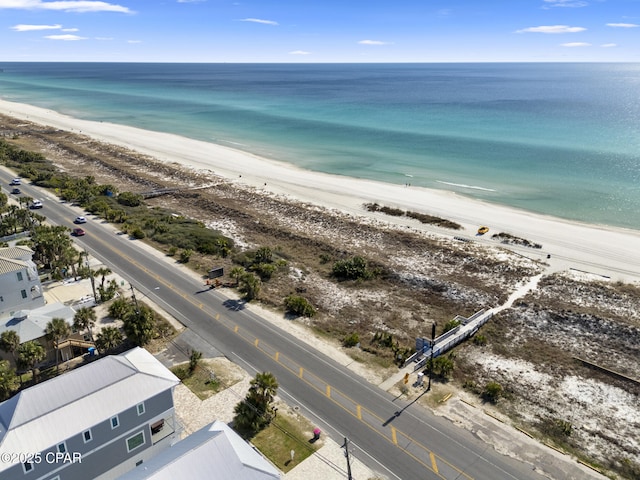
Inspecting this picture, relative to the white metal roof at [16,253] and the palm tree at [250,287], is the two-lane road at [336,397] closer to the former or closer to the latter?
the palm tree at [250,287]

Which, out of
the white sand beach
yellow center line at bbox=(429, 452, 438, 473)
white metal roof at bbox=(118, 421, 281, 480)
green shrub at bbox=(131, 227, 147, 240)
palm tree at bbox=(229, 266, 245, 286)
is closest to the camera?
white metal roof at bbox=(118, 421, 281, 480)

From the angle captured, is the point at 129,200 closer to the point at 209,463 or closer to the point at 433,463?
the point at 209,463

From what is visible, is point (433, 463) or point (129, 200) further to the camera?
point (129, 200)

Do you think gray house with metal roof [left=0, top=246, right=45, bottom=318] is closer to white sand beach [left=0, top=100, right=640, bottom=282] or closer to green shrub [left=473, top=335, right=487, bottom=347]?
green shrub [left=473, top=335, right=487, bottom=347]

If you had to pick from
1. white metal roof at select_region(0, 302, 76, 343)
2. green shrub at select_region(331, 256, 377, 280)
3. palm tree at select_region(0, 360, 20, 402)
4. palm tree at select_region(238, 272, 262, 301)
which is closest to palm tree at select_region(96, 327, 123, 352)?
white metal roof at select_region(0, 302, 76, 343)

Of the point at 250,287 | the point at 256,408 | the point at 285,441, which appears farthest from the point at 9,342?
the point at 250,287

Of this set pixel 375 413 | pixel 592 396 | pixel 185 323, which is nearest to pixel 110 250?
→ pixel 185 323

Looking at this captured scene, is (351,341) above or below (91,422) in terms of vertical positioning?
below
